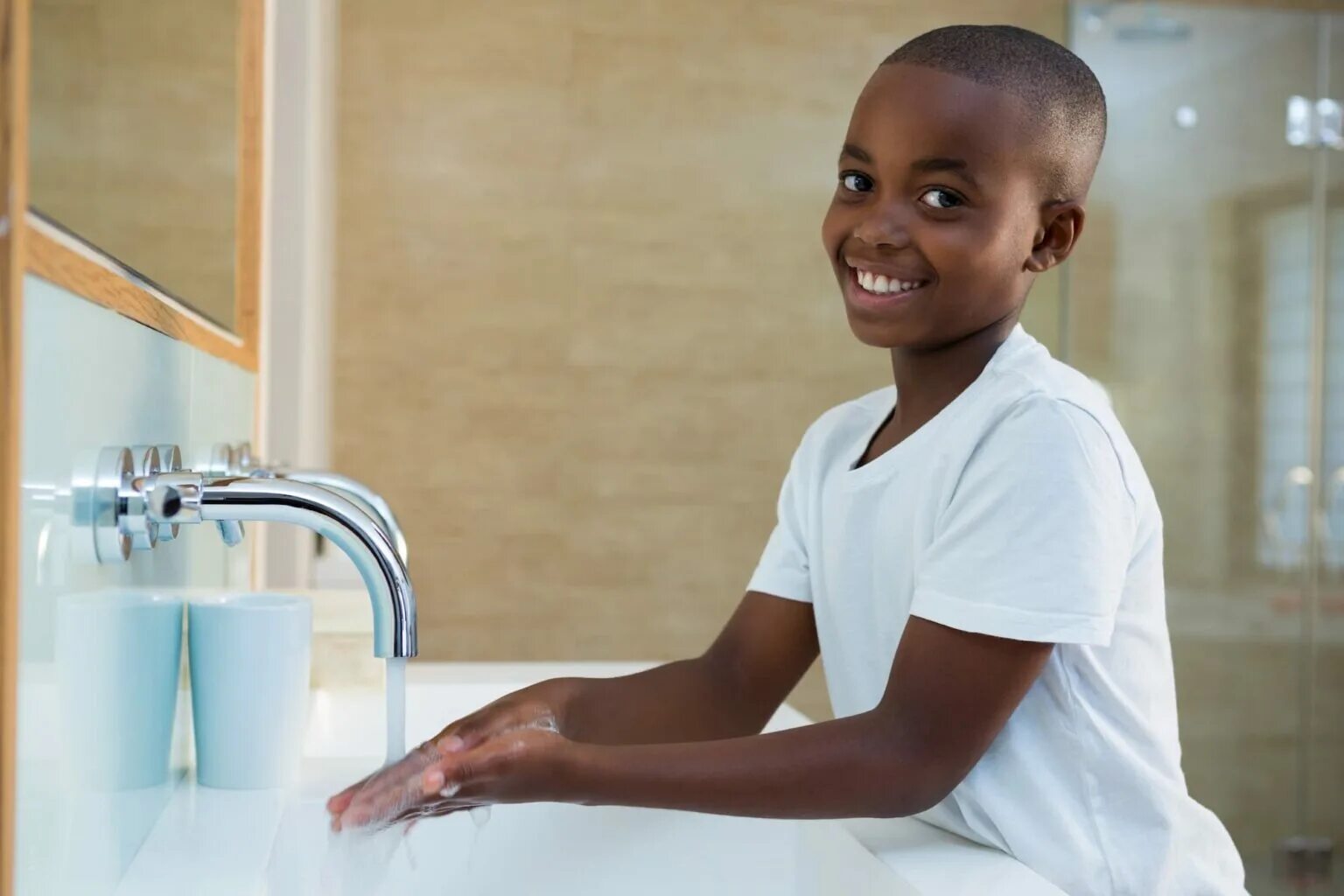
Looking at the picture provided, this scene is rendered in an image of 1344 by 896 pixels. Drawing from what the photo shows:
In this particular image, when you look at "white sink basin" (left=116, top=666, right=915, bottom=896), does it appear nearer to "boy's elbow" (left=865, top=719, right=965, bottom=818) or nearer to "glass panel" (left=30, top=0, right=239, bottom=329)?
"boy's elbow" (left=865, top=719, right=965, bottom=818)

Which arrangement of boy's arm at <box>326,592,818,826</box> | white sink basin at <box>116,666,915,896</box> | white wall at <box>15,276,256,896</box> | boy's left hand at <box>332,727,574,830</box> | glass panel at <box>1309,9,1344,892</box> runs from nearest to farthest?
white wall at <box>15,276,256,896</box>
boy's left hand at <box>332,727,574,830</box>
white sink basin at <box>116,666,915,896</box>
boy's arm at <box>326,592,818,826</box>
glass panel at <box>1309,9,1344,892</box>

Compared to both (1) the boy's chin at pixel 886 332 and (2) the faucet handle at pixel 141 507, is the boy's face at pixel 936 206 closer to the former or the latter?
(1) the boy's chin at pixel 886 332

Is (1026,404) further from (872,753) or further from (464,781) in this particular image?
(464,781)

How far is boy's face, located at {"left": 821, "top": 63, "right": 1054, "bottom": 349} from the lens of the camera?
667 mm

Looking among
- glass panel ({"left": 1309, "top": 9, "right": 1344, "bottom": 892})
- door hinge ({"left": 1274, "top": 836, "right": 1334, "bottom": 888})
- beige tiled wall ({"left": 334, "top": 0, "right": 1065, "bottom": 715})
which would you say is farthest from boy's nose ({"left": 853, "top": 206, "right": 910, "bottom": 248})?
door hinge ({"left": 1274, "top": 836, "right": 1334, "bottom": 888})

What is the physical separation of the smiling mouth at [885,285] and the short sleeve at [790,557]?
5.4 inches

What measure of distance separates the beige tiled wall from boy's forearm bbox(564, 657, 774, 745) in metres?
1.67

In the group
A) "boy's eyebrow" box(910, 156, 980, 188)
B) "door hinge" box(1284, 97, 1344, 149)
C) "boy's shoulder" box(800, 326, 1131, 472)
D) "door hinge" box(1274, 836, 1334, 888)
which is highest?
"door hinge" box(1284, 97, 1344, 149)

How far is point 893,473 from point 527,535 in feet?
5.88

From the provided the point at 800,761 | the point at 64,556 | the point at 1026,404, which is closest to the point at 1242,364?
the point at 1026,404

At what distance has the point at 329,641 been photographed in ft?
3.21

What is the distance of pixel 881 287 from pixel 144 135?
1.30 ft

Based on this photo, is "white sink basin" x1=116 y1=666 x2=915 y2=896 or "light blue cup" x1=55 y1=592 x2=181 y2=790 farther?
"white sink basin" x1=116 y1=666 x2=915 y2=896

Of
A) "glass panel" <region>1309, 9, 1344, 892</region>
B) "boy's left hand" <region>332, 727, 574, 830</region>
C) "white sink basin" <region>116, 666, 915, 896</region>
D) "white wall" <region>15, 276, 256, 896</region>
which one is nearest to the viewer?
"white wall" <region>15, 276, 256, 896</region>
